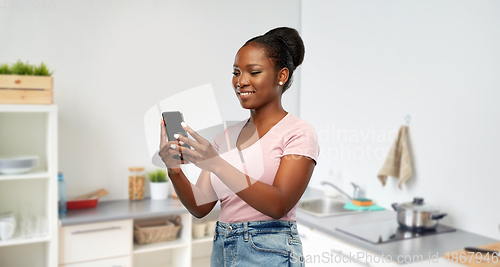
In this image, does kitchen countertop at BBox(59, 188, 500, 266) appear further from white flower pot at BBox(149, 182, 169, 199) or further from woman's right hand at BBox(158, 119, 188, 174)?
woman's right hand at BBox(158, 119, 188, 174)

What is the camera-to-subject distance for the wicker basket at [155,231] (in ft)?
7.54

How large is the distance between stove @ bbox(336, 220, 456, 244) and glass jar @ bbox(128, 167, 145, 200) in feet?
4.15

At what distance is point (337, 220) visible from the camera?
2145 mm

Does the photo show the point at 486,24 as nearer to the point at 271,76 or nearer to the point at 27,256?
the point at 271,76

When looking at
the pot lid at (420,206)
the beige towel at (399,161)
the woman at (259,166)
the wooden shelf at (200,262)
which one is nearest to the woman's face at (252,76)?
the woman at (259,166)

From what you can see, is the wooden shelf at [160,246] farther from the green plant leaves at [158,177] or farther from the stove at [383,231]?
the stove at [383,231]

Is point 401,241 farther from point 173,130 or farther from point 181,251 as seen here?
point 173,130

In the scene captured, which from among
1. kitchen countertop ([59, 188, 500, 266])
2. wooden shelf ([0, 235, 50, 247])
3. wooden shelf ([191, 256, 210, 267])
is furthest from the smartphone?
wooden shelf ([191, 256, 210, 267])

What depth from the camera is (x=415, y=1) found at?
2143 mm

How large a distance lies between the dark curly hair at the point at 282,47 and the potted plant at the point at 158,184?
192 cm

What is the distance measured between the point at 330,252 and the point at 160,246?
3.18 ft

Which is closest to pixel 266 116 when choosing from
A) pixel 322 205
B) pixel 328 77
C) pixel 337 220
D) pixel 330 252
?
pixel 330 252

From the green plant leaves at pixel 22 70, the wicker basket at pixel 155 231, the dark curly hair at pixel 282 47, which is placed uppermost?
the green plant leaves at pixel 22 70

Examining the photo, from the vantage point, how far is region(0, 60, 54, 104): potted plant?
1965 millimetres
